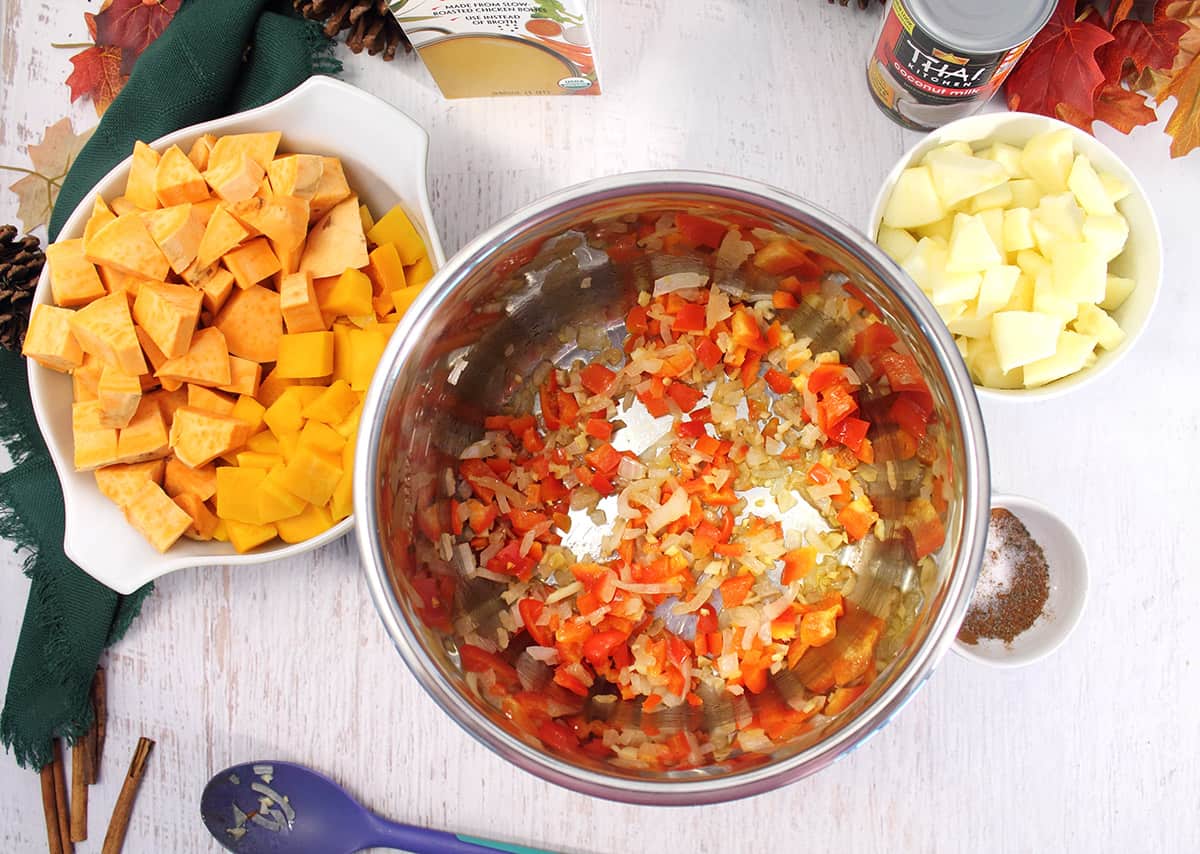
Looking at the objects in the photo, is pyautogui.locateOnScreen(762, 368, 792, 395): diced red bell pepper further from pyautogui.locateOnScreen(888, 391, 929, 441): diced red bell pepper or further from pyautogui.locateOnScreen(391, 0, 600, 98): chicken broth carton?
pyautogui.locateOnScreen(391, 0, 600, 98): chicken broth carton

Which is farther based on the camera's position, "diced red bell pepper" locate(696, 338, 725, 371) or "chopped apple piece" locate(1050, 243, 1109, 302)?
"diced red bell pepper" locate(696, 338, 725, 371)

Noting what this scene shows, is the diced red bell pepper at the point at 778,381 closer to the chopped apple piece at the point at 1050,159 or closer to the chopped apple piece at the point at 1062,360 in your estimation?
the chopped apple piece at the point at 1062,360

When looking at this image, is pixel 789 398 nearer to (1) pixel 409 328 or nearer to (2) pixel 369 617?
(1) pixel 409 328

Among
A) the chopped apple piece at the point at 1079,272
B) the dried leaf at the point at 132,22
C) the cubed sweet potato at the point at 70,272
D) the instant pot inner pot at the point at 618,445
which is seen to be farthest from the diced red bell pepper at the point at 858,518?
the dried leaf at the point at 132,22

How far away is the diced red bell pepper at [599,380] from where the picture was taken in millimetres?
1209

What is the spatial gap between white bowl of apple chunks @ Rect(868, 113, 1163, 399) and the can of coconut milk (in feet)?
0.16

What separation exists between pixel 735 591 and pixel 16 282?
3.40 feet

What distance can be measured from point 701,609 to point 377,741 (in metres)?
0.49

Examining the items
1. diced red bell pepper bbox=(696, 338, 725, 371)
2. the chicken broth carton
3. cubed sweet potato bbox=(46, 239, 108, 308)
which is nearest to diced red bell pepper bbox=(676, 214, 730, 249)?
diced red bell pepper bbox=(696, 338, 725, 371)

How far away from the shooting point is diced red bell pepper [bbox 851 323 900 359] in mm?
997

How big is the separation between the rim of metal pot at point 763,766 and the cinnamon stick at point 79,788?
2.17ft

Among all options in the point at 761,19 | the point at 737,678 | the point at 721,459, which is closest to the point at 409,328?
the point at 721,459

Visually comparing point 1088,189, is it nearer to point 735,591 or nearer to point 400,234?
point 735,591

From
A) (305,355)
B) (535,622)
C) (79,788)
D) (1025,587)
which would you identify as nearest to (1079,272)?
(1025,587)
